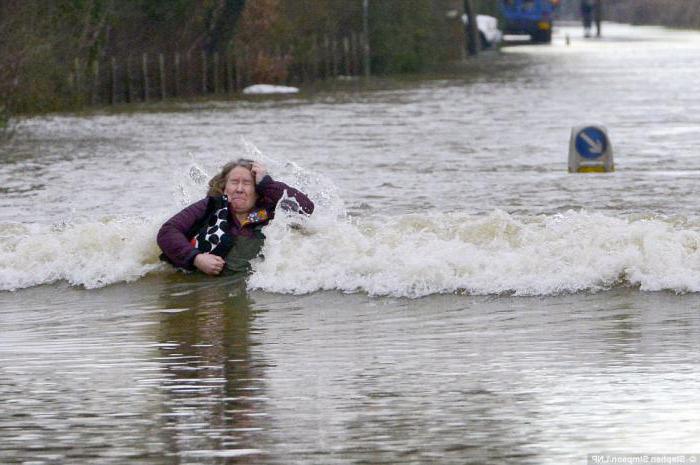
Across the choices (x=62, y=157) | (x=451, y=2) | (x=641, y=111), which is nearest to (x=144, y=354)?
(x=62, y=157)

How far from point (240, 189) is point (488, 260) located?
1813 millimetres

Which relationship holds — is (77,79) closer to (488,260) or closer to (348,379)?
(488,260)

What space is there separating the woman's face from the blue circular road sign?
8829mm

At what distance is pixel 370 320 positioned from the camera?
10.8 m

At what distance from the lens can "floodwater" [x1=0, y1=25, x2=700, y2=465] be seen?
7410 mm

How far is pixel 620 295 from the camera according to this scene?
1152cm

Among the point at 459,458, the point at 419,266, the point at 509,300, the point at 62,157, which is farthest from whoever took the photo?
the point at 62,157

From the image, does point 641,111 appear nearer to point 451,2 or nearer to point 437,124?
point 437,124

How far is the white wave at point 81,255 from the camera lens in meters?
13.2

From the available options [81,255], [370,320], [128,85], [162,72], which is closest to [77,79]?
[128,85]

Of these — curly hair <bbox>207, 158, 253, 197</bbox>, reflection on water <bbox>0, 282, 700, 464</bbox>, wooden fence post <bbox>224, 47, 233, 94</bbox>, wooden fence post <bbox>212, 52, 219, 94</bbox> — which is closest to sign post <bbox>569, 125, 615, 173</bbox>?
curly hair <bbox>207, 158, 253, 197</bbox>

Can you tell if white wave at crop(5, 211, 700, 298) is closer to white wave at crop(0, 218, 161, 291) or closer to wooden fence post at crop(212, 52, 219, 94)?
white wave at crop(0, 218, 161, 291)

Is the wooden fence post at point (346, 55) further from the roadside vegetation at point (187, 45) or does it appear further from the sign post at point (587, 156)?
the sign post at point (587, 156)

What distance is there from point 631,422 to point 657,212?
9.33 meters
